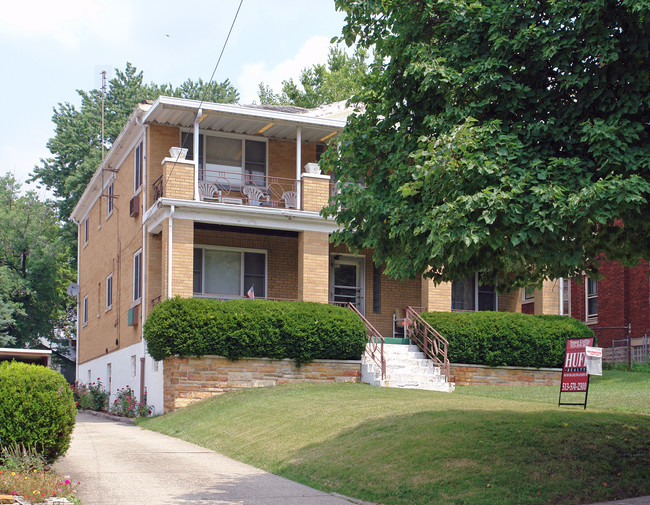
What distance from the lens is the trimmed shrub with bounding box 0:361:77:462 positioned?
11.2 m

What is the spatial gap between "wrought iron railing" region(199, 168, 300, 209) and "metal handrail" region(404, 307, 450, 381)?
4717mm

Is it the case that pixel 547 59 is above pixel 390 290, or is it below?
above

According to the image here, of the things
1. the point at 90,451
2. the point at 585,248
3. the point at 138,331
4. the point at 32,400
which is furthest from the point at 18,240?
the point at 585,248

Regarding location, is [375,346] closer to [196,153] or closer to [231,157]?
[196,153]

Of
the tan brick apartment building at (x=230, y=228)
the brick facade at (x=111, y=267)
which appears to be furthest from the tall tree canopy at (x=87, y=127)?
the tan brick apartment building at (x=230, y=228)

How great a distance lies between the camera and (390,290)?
26406 millimetres

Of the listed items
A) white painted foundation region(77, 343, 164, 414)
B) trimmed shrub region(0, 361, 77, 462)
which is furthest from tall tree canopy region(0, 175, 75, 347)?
trimmed shrub region(0, 361, 77, 462)

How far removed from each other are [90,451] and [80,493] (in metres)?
4.42

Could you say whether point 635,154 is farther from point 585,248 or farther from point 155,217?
point 155,217

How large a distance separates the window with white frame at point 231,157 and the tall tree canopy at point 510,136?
1332cm

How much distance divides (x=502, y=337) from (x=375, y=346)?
378 cm

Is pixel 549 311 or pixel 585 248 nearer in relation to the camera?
pixel 585 248

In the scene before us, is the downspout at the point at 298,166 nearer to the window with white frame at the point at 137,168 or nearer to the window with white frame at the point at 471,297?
the window with white frame at the point at 137,168

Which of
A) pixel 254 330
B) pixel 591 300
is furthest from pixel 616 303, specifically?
pixel 254 330
